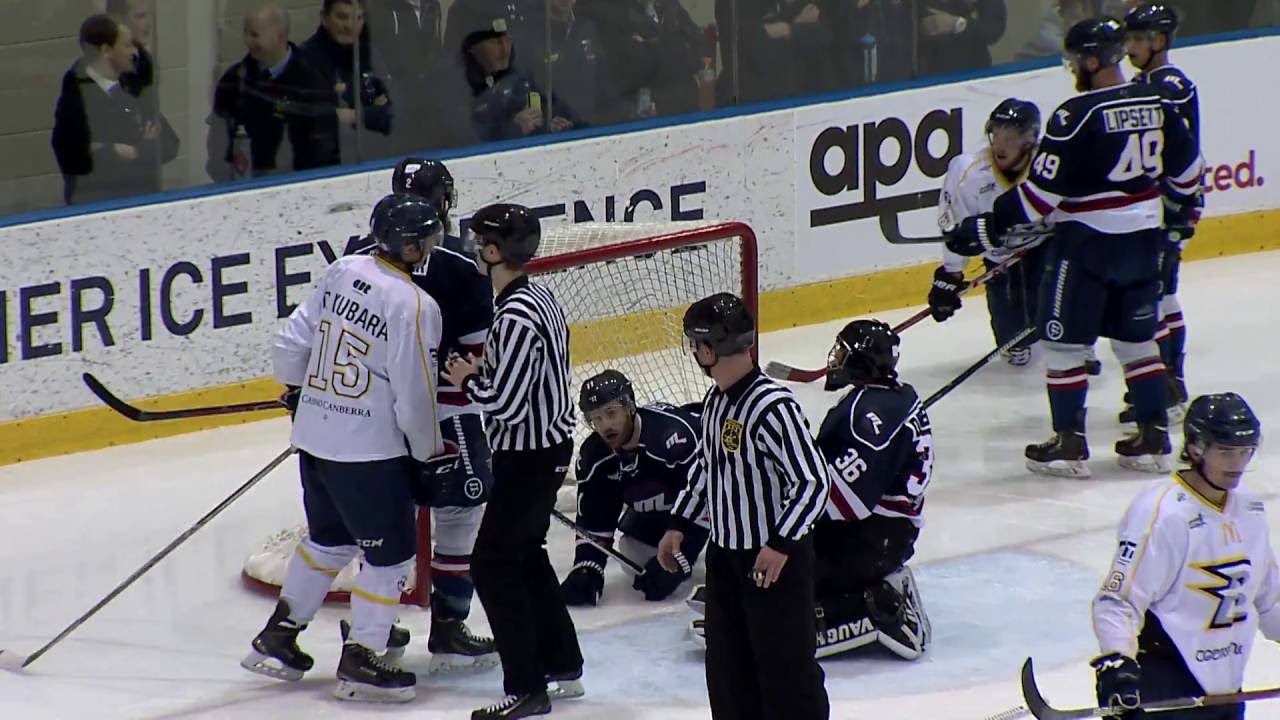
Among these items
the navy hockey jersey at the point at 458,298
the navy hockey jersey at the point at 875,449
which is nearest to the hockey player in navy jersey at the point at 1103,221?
the navy hockey jersey at the point at 875,449

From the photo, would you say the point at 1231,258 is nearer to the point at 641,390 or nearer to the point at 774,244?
the point at 774,244

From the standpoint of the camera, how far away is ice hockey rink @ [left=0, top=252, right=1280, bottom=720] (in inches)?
199

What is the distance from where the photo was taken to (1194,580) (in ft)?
12.3

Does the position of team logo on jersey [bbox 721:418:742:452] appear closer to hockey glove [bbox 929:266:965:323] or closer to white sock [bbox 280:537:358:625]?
white sock [bbox 280:537:358:625]

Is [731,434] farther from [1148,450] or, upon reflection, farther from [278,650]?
[1148,450]

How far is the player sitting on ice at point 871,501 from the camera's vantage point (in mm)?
5043

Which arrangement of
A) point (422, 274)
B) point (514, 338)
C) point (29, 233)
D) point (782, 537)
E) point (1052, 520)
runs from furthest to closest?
point (29, 233) < point (1052, 520) < point (422, 274) < point (514, 338) < point (782, 537)

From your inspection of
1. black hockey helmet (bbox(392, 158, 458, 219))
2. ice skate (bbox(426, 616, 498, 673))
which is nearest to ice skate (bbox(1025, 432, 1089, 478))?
ice skate (bbox(426, 616, 498, 673))

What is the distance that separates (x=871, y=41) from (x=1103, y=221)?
8.33ft

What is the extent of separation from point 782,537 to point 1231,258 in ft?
19.7

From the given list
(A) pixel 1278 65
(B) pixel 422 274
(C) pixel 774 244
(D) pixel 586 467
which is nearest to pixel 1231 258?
(A) pixel 1278 65

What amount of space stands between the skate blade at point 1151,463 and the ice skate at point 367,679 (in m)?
2.73

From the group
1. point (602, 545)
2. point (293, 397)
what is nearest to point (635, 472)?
point (602, 545)

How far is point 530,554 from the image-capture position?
4824 millimetres
